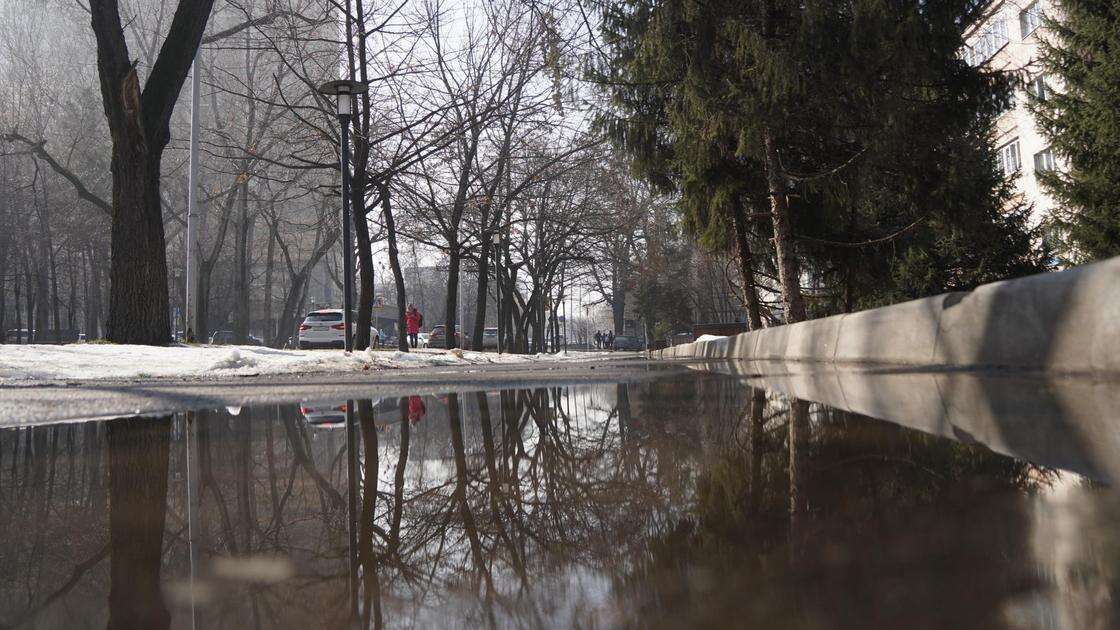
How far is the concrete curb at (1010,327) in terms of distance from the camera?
3857mm

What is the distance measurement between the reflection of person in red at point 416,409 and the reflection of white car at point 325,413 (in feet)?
1.03

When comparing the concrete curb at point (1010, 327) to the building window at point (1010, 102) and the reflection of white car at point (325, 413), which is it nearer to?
the reflection of white car at point (325, 413)

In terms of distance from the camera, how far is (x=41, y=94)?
3425 centimetres

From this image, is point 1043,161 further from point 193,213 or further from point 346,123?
point 193,213

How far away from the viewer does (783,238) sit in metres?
13.3

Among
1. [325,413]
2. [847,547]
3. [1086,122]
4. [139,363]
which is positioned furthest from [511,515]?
[1086,122]

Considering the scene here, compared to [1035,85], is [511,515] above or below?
below

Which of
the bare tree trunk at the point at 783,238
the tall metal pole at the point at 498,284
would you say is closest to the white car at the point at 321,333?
the tall metal pole at the point at 498,284

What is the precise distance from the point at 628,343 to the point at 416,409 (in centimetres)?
7083

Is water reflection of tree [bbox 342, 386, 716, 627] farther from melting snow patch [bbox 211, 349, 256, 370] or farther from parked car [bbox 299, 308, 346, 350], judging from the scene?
parked car [bbox 299, 308, 346, 350]

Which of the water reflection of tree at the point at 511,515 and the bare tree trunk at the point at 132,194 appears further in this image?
the bare tree trunk at the point at 132,194

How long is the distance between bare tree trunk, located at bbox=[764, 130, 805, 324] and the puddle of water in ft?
35.7

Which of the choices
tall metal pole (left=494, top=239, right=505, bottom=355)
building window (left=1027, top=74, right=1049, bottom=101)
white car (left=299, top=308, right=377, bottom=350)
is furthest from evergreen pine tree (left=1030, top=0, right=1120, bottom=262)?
white car (left=299, top=308, right=377, bottom=350)

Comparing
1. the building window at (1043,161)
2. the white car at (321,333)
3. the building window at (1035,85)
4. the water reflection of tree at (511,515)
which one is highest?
the building window at (1043,161)
